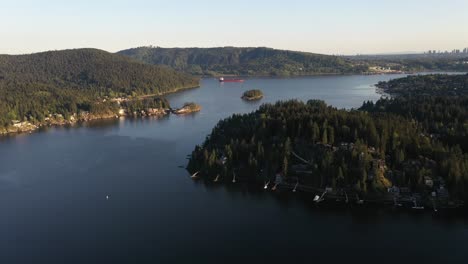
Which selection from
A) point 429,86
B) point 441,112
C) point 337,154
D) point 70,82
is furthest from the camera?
point 70,82

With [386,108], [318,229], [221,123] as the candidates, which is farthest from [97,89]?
[318,229]

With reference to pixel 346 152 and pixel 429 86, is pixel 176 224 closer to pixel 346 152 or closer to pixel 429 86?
pixel 346 152

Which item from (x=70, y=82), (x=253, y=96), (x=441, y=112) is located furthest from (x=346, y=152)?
(x=70, y=82)

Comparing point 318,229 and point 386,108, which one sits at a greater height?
point 386,108

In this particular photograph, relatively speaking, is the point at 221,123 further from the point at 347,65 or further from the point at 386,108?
the point at 347,65

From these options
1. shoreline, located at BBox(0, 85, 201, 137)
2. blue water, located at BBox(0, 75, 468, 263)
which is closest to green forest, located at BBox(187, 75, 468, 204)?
blue water, located at BBox(0, 75, 468, 263)

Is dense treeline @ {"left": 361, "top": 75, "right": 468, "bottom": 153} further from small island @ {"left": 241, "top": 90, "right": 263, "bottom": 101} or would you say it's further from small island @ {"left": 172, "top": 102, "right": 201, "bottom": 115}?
small island @ {"left": 241, "top": 90, "right": 263, "bottom": 101}
